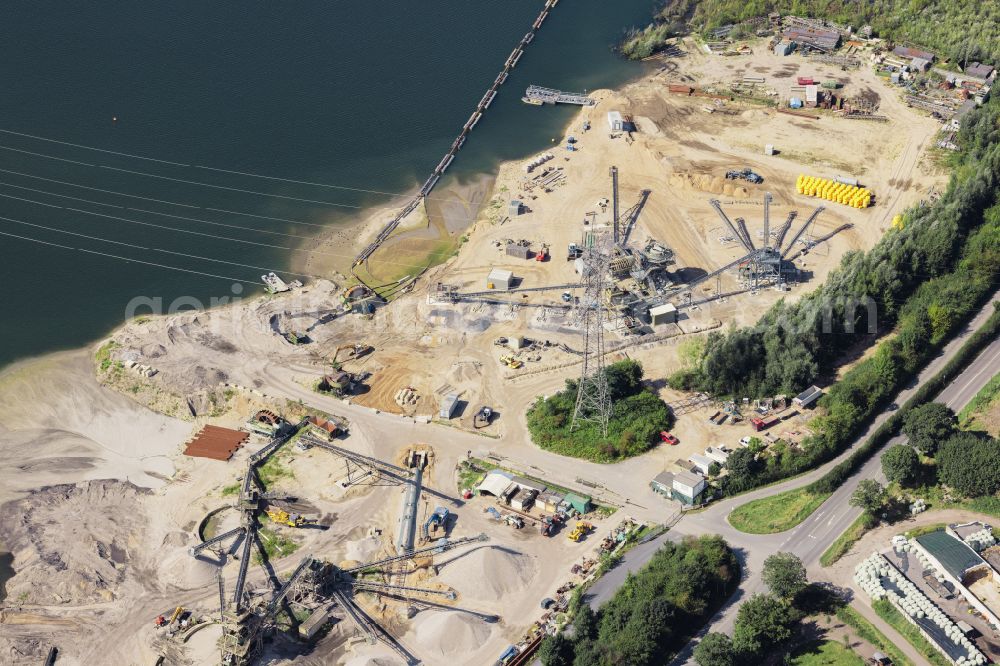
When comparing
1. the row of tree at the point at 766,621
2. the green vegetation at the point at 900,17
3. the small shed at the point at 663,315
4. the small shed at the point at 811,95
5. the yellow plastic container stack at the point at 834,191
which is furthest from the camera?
the green vegetation at the point at 900,17

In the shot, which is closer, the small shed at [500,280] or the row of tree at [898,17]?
the small shed at [500,280]

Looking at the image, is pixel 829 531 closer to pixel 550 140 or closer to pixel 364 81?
pixel 550 140

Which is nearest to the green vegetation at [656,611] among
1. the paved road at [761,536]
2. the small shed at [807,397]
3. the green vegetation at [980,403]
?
the paved road at [761,536]

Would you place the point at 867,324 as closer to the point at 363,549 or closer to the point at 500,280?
the point at 500,280

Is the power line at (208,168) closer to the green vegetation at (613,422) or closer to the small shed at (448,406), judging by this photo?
the small shed at (448,406)

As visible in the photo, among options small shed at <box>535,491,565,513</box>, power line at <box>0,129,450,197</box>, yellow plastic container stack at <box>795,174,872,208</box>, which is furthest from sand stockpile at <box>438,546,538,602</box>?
yellow plastic container stack at <box>795,174,872,208</box>

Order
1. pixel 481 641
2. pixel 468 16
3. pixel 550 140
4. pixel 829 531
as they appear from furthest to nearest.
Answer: pixel 468 16 → pixel 550 140 → pixel 829 531 → pixel 481 641

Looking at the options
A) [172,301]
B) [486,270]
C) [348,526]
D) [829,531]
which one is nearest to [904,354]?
[829,531]

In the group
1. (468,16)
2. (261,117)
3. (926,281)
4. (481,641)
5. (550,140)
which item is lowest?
(481,641)
